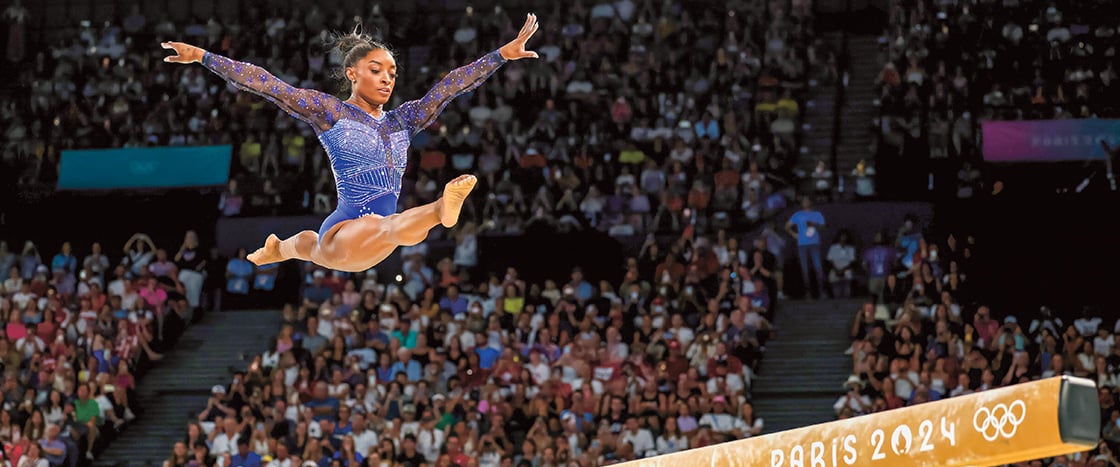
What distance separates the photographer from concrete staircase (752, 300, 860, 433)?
656 inches

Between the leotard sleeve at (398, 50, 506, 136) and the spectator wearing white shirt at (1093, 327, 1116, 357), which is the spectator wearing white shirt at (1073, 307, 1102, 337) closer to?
the spectator wearing white shirt at (1093, 327, 1116, 357)

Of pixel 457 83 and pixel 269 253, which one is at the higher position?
pixel 457 83

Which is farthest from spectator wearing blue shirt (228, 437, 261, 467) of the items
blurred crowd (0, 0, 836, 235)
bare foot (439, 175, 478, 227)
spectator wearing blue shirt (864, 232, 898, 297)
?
bare foot (439, 175, 478, 227)

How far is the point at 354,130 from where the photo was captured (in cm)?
877

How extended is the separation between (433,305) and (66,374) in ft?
14.1

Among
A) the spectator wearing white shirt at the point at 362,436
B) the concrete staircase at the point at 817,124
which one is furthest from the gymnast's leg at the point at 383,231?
the concrete staircase at the point at 817,124

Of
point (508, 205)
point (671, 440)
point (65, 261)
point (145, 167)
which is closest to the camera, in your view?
point (671, 440)

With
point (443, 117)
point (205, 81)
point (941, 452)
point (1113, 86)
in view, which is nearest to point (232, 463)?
point (443, 117)

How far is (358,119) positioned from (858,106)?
1356 centimetres

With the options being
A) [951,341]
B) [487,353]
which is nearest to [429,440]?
[487,353]

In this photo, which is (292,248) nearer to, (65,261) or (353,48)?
(353,48)

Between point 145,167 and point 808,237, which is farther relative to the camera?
point 145,167

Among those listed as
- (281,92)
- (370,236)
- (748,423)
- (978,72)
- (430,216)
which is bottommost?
(748,423)

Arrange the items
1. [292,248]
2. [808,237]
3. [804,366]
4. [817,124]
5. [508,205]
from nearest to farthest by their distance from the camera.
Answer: [292,248] → [804,366] → [808,237] → [508,205] → [817,124]
